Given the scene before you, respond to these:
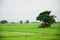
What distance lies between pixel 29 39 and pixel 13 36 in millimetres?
259

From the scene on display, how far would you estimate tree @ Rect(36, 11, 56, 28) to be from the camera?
2.87 metres

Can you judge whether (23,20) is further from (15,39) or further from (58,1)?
(58,1)

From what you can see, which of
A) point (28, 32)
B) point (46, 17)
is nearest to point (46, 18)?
point (46, 17)

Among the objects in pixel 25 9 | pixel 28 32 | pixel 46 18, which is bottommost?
pixel 28 32

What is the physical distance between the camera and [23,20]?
2.89m

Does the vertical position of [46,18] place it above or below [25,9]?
below

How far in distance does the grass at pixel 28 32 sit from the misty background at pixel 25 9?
113mm

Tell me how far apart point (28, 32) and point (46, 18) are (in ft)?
1.22

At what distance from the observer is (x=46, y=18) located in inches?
114

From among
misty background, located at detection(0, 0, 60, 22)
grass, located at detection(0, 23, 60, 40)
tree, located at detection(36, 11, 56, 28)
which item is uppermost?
misty background, located at detection(0, 0, 60, 22)

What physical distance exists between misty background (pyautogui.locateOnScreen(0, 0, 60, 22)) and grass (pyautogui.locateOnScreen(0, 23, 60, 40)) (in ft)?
0.37

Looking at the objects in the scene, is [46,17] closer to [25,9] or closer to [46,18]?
[46,18]

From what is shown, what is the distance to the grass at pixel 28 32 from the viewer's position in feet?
9.33

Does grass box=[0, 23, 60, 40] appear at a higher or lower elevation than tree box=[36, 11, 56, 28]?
lower
